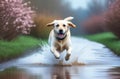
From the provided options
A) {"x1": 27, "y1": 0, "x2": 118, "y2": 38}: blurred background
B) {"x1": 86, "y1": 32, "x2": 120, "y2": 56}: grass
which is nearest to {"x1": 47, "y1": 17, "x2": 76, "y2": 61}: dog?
{"x1": 27, "y1": 0, "x2": 118, "y2": 38}: blurred background

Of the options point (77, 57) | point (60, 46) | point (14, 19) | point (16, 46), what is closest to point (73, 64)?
point (77, 57)

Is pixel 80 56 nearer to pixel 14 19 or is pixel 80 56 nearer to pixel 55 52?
pixel 55 52

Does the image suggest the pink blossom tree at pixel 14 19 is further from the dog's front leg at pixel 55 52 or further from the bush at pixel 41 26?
the dog's front leg at pixel 55 52

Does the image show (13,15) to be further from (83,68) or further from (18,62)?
(83,68)

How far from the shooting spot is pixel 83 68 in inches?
120

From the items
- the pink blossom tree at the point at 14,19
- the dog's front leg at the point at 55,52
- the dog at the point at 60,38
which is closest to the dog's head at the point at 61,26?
the dog at the point at 60,38

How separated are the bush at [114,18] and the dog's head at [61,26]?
13.4 inches

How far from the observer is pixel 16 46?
3.16m

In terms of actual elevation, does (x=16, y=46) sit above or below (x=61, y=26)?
below

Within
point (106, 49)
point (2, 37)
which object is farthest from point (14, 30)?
point (106, 49)

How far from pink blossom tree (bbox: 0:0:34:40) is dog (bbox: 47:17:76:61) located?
229 mm

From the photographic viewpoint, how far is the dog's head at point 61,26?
117 inches

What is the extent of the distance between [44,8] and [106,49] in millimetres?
613

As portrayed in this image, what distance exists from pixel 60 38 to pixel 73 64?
0.79ft
